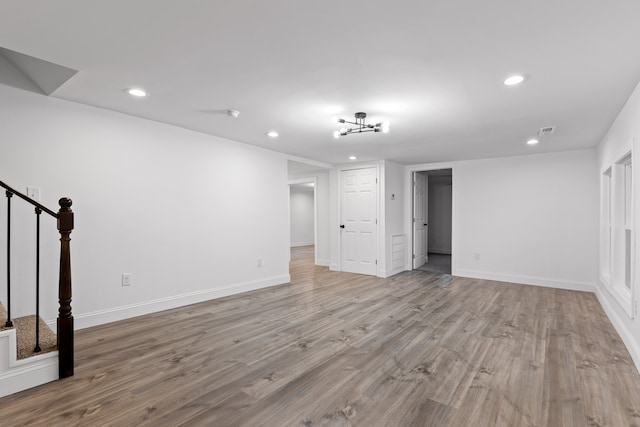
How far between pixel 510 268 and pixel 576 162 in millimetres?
2078

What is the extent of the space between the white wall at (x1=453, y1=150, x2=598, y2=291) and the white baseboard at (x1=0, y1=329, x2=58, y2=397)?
6.21 metres

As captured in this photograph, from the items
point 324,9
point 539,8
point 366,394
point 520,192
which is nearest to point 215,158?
point 324,9

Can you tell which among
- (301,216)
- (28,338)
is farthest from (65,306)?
(301,216)

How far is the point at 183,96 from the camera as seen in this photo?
3.00 meters

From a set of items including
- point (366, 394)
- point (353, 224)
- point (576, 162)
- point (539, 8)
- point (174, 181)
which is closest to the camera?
point (539, 8)

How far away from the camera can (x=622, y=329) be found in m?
3.12

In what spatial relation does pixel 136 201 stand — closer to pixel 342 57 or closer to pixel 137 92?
pixel 137 92

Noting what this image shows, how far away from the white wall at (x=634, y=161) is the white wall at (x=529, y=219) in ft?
4.33

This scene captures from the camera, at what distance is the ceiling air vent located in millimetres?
3922

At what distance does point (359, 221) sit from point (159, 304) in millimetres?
4005

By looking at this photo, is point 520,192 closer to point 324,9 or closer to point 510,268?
point 510,268

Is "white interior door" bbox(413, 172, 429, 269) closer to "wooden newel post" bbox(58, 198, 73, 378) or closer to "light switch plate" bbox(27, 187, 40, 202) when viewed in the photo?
"wooden newel post" bbox(58, 198, 73, 378)

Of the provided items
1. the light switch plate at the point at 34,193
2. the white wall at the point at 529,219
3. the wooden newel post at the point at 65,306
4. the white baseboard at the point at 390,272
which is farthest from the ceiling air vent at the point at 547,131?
the light switch plate at the point at 34,193

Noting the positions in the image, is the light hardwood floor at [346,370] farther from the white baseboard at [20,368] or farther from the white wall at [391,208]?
the white wall at [391,208]
